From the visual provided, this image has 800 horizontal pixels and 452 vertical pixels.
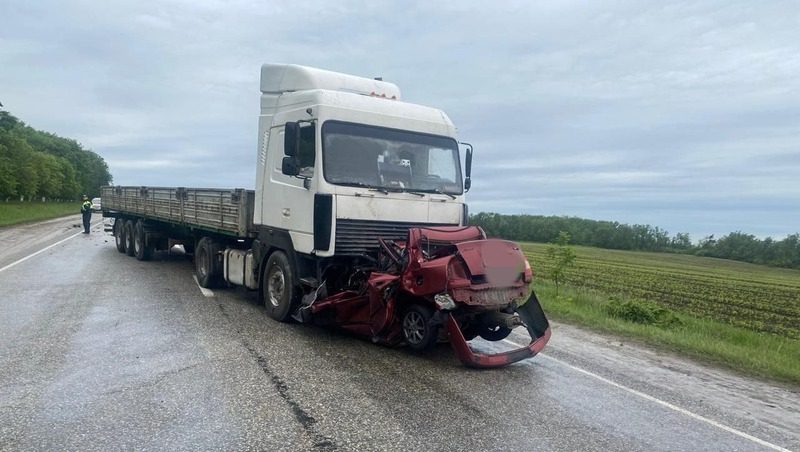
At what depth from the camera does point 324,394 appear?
5.43 meters

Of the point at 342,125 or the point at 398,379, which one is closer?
the point at 398,379

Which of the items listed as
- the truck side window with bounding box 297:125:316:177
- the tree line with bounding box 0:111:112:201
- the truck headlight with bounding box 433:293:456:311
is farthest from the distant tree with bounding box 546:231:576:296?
the tree line with bounding box 0:111:112:201

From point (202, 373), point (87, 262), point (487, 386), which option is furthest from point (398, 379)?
point (87, 262)

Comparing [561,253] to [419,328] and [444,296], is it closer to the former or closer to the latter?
[419,328]

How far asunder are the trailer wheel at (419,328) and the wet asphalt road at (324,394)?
0.23 meters

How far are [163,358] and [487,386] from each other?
335cm

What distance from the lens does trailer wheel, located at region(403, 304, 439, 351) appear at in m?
6.63

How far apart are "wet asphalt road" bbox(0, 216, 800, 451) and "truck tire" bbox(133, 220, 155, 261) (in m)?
7.94

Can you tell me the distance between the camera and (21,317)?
8.40 meters

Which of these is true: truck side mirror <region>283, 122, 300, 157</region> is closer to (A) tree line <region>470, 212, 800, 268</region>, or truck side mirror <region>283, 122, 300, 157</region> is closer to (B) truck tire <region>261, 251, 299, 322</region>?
(B) truck tire <region>261, 251, 299, 322</region>

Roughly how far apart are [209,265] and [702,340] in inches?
342

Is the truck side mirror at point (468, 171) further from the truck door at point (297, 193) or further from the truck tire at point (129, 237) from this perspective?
the truck tire at point (129, 237)

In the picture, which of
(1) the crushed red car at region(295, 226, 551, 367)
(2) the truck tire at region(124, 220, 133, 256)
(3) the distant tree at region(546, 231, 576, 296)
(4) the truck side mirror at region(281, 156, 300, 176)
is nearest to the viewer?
(1) the crushed red car at region(295, 226, 551, 367)

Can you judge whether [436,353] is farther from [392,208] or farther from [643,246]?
[643,246]
